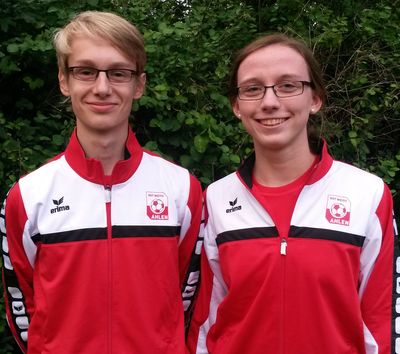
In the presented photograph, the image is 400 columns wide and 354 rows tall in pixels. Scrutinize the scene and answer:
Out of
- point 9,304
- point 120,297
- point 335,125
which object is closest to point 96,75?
point 120,297

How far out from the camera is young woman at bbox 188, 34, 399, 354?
8.13ft

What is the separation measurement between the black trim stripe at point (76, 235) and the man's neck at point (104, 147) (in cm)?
29

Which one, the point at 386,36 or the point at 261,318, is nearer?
the point at 261,318

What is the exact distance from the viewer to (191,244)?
2.89 meters

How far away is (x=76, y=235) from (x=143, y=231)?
0.96 feet

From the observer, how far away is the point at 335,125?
458 cm

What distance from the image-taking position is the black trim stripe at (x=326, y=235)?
2527 mm

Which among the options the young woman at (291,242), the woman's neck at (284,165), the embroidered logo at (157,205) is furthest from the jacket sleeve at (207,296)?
the woman's neck at (284,165)

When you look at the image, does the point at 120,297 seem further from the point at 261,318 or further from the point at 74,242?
the point at 261,318

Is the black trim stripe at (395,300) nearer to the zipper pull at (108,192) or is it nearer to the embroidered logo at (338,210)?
the embroidered logo at (338,210)

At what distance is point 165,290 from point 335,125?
2401 mm

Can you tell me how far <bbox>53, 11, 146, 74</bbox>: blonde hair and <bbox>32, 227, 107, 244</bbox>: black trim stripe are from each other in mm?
748

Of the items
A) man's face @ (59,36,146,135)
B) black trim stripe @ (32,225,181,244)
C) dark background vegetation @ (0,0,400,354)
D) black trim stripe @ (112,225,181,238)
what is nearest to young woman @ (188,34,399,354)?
black trim stripe @ (112,225,181,238)

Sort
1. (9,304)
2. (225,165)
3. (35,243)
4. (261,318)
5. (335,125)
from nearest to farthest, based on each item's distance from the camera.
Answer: (261,318), (35,243), (9,304), (225,165), (335,125)
